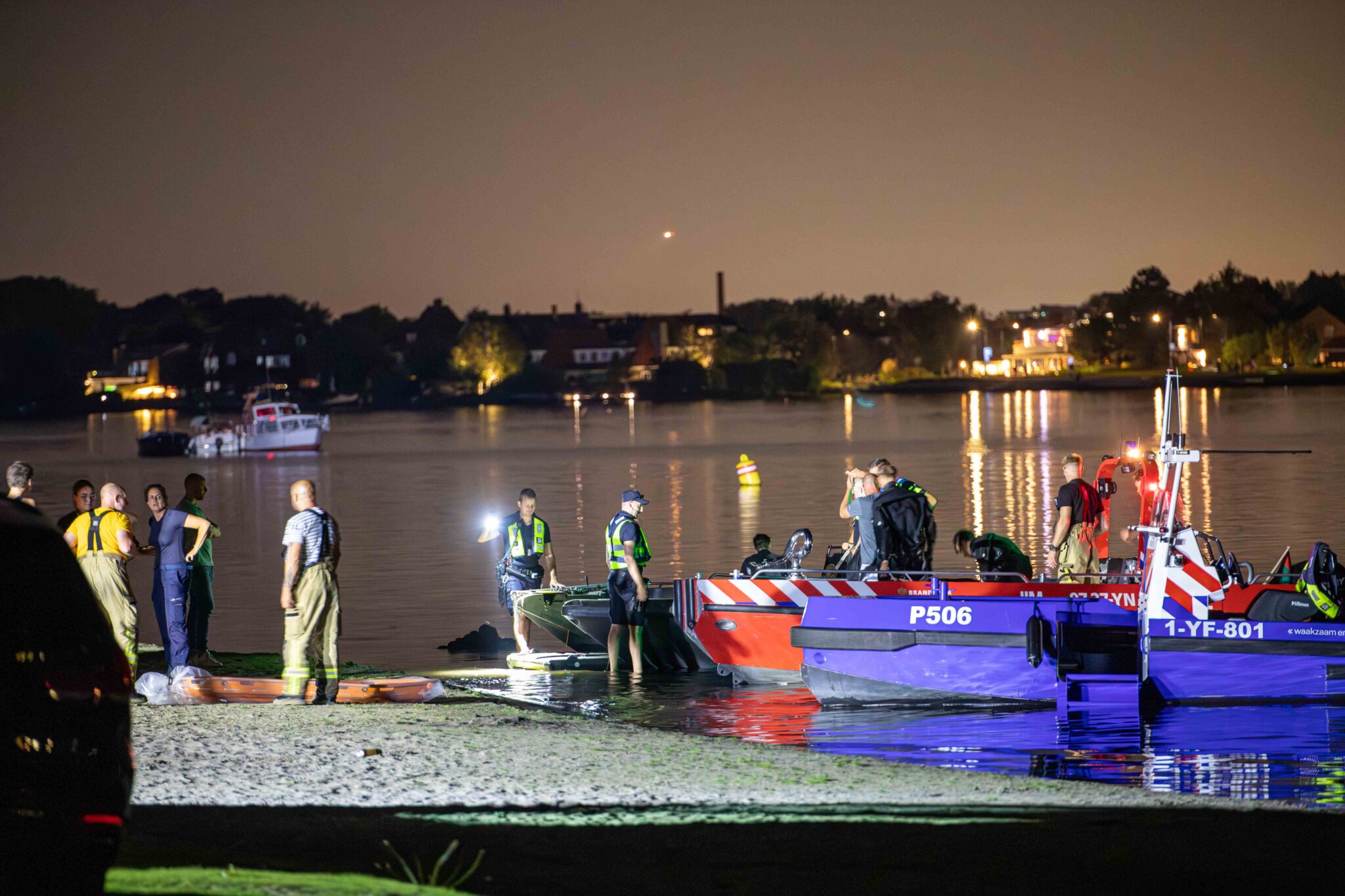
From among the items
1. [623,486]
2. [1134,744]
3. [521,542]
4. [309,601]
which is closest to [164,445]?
[623,486]

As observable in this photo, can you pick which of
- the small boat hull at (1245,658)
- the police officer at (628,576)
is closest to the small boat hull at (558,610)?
the police officer at (628,576)

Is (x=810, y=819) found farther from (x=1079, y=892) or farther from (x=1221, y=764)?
(x=1221, y=764)

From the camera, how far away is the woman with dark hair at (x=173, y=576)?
13.5 metres

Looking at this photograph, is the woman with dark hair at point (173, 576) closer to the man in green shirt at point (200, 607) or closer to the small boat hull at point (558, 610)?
the man in green shirt at point (200, 607)

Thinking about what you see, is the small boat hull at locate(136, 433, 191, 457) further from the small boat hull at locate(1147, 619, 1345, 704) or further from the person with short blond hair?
the small boat hull at locate(1147, 619, 1345, 704)

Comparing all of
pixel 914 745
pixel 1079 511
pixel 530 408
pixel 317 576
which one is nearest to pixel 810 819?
pixel 914 745

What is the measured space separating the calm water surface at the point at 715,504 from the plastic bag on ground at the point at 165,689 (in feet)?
12.2

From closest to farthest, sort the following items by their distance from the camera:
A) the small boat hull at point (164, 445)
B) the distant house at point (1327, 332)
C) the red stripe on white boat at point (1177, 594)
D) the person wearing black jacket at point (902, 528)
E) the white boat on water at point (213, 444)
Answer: the red stripe on white boat at point (1177, 594) < the person wearing black jacket at point (902, 528) < the white boat on water at point (213, 444) < the small boat hull at point (164, 445) < the distant house at point (1327, 332)

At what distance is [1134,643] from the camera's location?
1311cm

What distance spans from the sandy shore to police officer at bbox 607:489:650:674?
4042 millimetres

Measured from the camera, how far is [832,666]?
45.0ft

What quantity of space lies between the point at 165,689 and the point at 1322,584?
363 inches

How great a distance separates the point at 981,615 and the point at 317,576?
5.24 metres

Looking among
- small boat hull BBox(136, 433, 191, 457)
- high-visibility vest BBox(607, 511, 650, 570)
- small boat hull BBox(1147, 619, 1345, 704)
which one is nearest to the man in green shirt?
high-visibility vest BBox(607, 511, 650, 570)
